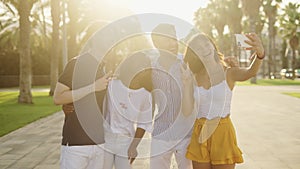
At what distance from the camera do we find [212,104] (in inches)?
144

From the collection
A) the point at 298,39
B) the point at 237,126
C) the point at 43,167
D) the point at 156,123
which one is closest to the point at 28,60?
the point at 237,126

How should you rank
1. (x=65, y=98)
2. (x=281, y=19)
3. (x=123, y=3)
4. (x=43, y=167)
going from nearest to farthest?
1. (x=65, y=98)
2. (x=43, y=167)
3. (x=123, y=3)
4. (x=281, y=19)

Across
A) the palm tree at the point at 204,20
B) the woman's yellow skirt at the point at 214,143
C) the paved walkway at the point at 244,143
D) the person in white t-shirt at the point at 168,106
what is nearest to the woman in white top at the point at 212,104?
the woman's yellow skirt at the point at 214,143

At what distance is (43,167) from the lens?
277 inches

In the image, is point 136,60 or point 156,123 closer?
point 136,60

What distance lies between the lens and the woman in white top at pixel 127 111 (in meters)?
3.48

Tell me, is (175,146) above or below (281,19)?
below

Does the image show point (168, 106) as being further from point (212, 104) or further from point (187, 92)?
point (212, 104)

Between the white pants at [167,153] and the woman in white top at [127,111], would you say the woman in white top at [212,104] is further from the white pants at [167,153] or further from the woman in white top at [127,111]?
the woman in white top at [127,111]

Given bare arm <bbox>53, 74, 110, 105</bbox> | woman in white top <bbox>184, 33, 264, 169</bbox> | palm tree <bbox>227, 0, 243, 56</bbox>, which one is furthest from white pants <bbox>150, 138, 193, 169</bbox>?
palm tree <bbox>227, 0, 243, 56</bbox>

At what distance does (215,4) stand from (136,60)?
65.7 meters

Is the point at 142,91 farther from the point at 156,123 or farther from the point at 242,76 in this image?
the point at 242,76

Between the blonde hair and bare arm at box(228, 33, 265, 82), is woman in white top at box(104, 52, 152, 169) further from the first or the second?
bare arm at box(228, 33, 265, 82)

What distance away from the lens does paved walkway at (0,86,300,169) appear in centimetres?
727
